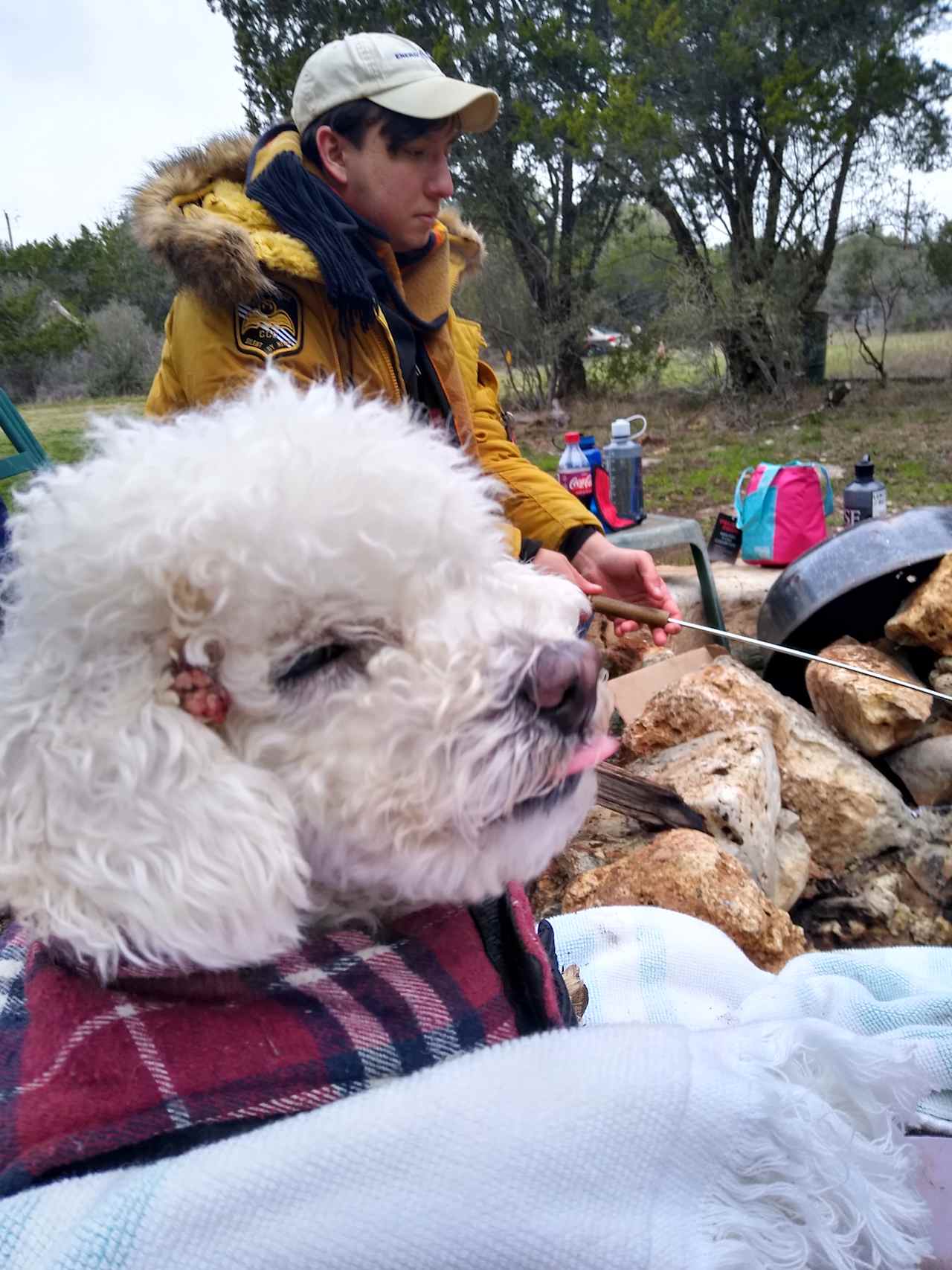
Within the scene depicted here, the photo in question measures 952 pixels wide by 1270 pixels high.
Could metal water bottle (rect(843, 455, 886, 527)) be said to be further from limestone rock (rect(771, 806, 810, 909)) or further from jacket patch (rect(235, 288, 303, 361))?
jacket patch (rect(235, 288, 303, 361))

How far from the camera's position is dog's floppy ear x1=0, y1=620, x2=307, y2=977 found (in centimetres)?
83

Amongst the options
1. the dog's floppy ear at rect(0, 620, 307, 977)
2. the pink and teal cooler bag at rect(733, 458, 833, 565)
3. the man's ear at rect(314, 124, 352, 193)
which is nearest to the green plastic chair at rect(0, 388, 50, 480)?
the man's ear at rect(314, 124, 352, 193)

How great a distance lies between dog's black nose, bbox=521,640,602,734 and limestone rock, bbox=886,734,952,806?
7.80 feet

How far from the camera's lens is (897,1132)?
4.12 ft

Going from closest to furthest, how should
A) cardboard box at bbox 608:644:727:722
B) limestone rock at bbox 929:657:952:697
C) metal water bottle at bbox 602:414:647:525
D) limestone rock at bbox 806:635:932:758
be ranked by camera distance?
limestone rock at bbox 806:635:932:758 → limestone rock at bbox 929:657:952:697 → cardboard box at bbox 608:644:727:722 → metal water bottle at bbox 602:414:647:525

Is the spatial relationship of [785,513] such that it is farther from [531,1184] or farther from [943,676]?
[531,1184]

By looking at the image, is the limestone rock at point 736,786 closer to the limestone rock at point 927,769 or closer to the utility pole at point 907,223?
the limestone rock at point 927,769

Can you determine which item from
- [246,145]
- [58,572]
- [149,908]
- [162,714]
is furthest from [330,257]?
[149,908]

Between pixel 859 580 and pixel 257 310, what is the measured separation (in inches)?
88.6

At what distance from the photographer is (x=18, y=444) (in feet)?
8.36

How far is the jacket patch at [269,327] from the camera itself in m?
1.90

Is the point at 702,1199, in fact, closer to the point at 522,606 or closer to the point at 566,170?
the point at 522,606

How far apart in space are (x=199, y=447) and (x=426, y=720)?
1.29 feet

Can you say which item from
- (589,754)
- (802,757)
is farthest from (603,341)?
(589,754)
